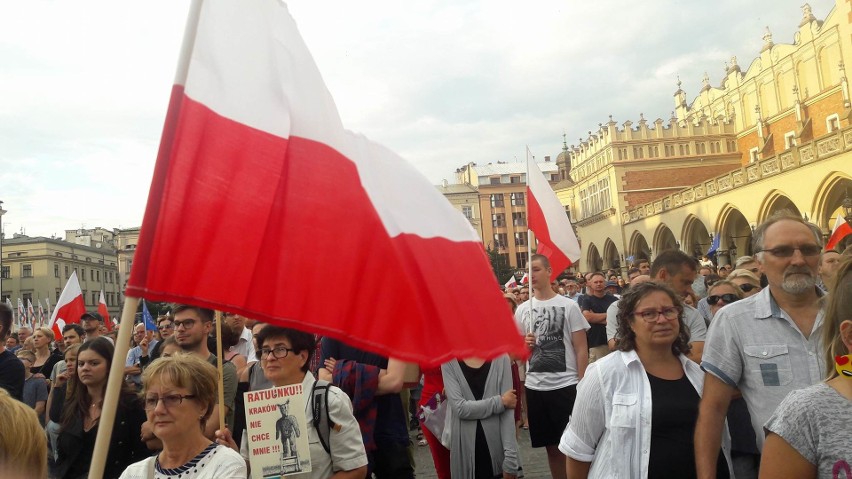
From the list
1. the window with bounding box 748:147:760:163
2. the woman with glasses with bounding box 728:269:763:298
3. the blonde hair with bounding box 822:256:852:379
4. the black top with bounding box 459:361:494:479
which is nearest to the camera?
the blonde hair with bounding box 822:256:852:379

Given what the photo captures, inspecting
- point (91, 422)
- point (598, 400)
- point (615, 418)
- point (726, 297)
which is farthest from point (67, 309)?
point (615, 418)

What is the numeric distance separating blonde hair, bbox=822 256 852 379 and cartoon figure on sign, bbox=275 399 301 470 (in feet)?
7.07

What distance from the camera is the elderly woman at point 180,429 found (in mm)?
2910

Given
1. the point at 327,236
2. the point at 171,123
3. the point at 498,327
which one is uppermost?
the point at 171,123

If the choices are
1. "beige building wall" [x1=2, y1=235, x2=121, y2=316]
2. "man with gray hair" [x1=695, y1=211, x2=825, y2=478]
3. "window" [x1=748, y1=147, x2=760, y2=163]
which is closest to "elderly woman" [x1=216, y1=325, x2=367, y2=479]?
"man with gray hair" [x1=695, y1=211, x2=825, y2=478]

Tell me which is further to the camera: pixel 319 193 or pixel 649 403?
pixel 649 403

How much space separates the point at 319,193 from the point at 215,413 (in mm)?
2145

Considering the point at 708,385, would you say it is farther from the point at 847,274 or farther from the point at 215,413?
the point at 215,413

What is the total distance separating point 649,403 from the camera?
3.33 m

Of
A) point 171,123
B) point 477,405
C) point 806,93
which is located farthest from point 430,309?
point 806,93

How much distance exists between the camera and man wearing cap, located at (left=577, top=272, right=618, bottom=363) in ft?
28.3

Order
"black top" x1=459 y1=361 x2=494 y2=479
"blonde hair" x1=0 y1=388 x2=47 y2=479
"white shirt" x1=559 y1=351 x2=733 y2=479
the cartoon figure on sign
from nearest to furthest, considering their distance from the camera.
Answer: "blonde hair" x1=0 y1=388 x2=47 y2=479
the cartoon figure on sign
"white shirt" x1=559 y1=351 x2=733 y2=479
"black top" x1=459 y1=361 x2=494 y2=479

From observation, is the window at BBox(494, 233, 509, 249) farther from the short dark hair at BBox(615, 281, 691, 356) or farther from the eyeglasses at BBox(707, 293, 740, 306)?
the short dark hair at BBox(615, 281, 691, 356)

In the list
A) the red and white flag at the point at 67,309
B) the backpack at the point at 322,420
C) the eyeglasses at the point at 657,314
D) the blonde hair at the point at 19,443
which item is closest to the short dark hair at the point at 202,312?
the backpack at the point at 322,420
